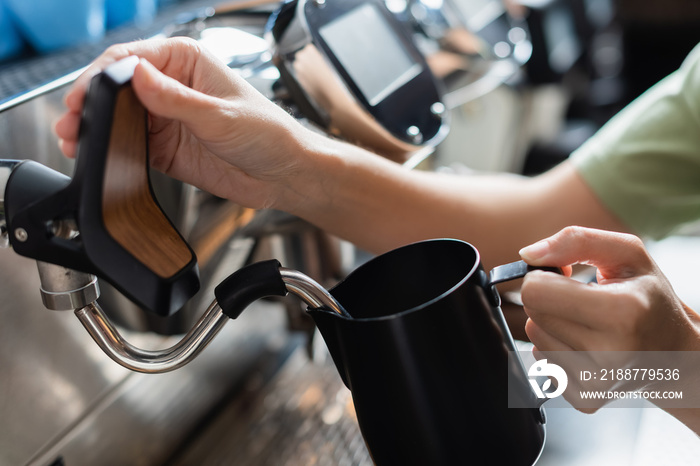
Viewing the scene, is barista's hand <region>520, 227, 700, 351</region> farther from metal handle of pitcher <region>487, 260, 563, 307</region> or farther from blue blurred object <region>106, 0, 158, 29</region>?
blue blurred object <region>106, 0, 158, 29</region>

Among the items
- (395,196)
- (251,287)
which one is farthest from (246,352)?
(251,287)

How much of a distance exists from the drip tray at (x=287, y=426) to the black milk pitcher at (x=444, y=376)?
0.28 m

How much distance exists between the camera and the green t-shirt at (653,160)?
0.81 meters

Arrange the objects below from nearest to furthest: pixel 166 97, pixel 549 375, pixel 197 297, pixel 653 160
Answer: pixel 166 97, pixel 549 375, pixel 197 297, pixel 653 160

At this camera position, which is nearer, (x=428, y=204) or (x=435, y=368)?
(x=435, y=368)

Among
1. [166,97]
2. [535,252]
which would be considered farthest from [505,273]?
[166,97]

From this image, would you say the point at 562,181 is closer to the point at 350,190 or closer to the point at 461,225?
the point at 461,225

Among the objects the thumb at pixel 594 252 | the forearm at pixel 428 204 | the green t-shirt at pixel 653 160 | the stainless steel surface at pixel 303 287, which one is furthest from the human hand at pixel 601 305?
the green t-shirt at pixel 653 160

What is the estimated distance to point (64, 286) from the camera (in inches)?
16.3

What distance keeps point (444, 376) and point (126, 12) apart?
733 millimetres

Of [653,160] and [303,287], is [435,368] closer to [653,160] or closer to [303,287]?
[303,287]

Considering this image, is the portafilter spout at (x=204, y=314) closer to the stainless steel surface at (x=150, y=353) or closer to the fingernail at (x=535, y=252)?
the stainless steel surface at (x=150, y=353)

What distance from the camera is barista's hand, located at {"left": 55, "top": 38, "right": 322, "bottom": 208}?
Answer: 1.32 feet

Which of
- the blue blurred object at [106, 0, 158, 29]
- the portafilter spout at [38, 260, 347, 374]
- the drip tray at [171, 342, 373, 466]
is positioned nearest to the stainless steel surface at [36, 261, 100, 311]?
the portafilter spout at [38, 260, 347, 374]
